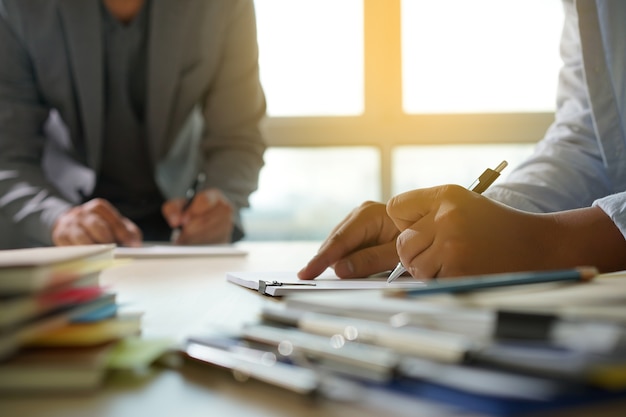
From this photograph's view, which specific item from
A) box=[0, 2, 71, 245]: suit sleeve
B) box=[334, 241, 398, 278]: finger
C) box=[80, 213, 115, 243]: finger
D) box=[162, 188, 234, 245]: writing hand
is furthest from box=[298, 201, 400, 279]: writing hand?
box=[0, 2, 71, 245]: suit sleeve

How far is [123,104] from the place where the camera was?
1.82 meters

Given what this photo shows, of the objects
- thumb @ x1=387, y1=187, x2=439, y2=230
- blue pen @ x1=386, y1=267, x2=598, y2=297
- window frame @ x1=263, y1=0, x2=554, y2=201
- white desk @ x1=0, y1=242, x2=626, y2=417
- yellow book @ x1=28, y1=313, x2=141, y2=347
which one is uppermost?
window frame @ x1=263, y1=0, x2=554, y2=201

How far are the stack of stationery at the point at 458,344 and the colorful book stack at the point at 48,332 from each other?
0.19 ft

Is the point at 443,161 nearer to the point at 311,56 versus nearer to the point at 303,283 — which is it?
the point at 311,56

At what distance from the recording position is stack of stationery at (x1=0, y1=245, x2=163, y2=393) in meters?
0.33

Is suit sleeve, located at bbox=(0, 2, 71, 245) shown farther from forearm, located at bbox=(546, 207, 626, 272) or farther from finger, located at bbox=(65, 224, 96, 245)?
forearm, located at bbox=(546, 207, 626, 272)

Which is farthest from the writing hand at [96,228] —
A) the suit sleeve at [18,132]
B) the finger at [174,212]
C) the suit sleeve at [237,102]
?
the suit sleeve at [237,102]

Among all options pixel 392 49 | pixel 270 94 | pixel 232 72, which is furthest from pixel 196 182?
pixel 392 49

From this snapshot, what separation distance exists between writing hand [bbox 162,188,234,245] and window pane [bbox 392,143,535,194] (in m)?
1.35

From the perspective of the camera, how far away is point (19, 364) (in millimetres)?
337

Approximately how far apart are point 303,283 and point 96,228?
72 centimetres

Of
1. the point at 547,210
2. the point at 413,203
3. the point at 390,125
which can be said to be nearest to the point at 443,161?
the point at 390,125

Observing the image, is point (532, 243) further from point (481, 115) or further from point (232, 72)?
point (481, 115)

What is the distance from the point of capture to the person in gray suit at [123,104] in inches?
68.5
